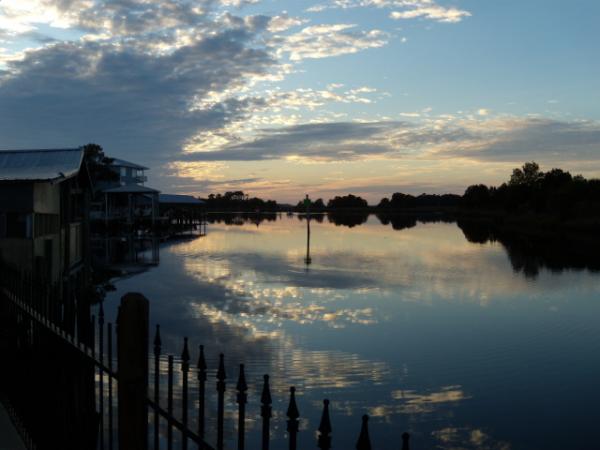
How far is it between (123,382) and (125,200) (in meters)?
72.8

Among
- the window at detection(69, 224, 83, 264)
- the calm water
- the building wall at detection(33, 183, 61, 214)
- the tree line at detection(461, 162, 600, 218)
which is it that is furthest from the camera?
the tree line at detection(461, 162, 600, 218)

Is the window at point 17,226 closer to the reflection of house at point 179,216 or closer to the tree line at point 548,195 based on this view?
the reflection of house at point 179,216

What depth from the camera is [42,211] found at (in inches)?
746

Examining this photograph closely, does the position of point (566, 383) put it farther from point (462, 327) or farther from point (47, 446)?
point (47, 446)

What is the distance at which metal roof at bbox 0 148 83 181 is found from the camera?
1922cm

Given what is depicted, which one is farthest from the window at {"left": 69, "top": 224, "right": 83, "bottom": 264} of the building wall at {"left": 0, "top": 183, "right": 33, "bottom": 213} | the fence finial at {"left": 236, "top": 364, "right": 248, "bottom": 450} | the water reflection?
the fence finial at {"left": 236, "top": 364, "right": 248, "bottom": 450}

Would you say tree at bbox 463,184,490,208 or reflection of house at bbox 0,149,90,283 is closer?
reflection of house at bbox 0,149,90,283

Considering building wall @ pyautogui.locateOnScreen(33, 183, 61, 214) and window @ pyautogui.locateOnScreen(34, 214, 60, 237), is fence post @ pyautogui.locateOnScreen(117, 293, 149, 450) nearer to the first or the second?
building wall @ pyautogui.locateOnScreen(33, 183, 61, 214)

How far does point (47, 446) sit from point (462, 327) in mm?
12759

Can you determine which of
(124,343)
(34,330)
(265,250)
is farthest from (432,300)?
(265,250)

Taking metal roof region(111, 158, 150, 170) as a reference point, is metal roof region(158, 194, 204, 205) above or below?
below

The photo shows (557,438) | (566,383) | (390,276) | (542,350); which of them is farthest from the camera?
(390,276)

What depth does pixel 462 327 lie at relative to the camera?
1606 cm

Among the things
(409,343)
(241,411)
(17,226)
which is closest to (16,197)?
(17,226)
